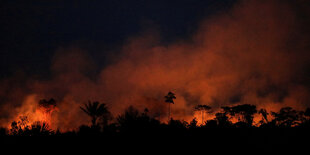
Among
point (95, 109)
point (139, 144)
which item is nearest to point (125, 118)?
point (139, 144)

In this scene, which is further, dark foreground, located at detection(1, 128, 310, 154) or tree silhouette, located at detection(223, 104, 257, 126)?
tree silhouette, located at detection(223, 104, 257, 126)

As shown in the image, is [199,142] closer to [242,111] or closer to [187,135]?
[187,135]

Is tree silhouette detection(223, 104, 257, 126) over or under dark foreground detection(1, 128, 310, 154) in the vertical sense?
over

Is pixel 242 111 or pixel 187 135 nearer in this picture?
pixel 187 135

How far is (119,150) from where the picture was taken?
1051cm

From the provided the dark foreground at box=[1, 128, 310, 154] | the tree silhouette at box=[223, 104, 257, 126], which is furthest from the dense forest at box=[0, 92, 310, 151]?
the tree silhouette at box=[223, 104, 257, 126]

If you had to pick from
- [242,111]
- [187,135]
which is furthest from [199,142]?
[242,111]

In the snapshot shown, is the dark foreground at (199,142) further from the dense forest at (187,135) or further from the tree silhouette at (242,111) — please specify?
the tree silhouette at (242,111)

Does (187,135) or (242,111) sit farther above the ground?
(242,111)

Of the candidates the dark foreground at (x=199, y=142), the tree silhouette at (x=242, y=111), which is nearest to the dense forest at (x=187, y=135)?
the dark foreground at (x=199, y=142)

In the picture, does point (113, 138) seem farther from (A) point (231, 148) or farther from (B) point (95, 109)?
(B) point (95, 109)

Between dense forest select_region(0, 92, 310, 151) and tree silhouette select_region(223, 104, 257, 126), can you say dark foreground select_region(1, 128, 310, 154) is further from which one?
tree silhouette select_region(223, 104, 257, 126)

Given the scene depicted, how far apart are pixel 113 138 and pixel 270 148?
820 centimetres

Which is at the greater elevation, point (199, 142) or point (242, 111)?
point (242, 111)
